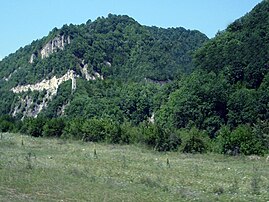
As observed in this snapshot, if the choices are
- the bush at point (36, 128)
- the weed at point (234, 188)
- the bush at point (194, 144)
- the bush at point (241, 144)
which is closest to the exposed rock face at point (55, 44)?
the bush at point (36, 128)

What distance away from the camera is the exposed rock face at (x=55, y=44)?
161000 mm

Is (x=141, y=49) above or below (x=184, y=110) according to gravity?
above

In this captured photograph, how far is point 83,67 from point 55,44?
1876 centimetres

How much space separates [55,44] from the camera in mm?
163125

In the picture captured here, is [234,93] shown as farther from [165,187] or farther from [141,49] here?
[141,49]

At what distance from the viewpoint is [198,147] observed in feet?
187

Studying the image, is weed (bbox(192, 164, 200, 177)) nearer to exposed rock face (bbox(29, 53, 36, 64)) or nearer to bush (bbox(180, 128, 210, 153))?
bush (bbox(180, 128, 210, 153))

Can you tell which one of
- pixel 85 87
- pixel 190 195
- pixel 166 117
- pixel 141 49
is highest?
pixel 141 49

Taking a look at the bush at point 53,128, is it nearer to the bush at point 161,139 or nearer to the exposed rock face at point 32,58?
the bush at point 161,139

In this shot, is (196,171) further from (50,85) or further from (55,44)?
(55,44)

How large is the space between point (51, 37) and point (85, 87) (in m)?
45.3

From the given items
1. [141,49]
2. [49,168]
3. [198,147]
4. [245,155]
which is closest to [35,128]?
[198,147]

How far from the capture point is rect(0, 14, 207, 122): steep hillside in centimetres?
13401

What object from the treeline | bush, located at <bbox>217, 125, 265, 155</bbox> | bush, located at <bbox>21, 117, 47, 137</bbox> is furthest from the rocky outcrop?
bush, located at <bbox>217, 125, 265, 155</bbox>
